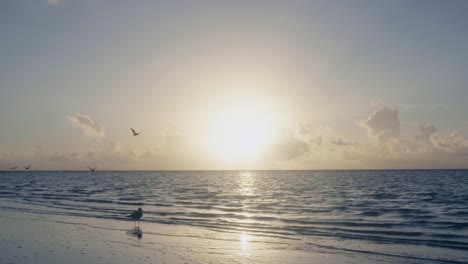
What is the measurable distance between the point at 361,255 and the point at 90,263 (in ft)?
38.0

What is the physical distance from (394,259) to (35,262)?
48.4 ft

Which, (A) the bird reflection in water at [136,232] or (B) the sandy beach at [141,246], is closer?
(B) the sandy beach at [141,246]

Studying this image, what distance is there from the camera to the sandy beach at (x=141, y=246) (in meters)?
17.8

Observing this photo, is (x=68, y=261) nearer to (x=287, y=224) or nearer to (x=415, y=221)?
(x=287, y=224)

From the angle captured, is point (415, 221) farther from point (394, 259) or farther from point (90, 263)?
point (90, 263)

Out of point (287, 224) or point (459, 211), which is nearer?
point (287, 224)

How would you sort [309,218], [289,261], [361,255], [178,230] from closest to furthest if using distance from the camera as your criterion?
[289,261] < [361,255] < [178,230] < [309,218]

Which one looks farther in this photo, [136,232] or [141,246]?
[136,232]

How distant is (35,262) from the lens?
657 inches

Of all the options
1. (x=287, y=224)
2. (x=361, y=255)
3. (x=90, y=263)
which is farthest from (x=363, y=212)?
(x=90, y=263)

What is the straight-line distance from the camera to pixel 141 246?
67.4 feet

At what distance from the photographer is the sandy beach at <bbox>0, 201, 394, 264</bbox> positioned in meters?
17.8

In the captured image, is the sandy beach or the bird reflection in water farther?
the bird reflection in water

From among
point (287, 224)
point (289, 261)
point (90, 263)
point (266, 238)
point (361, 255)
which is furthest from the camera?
point (287, 224)
